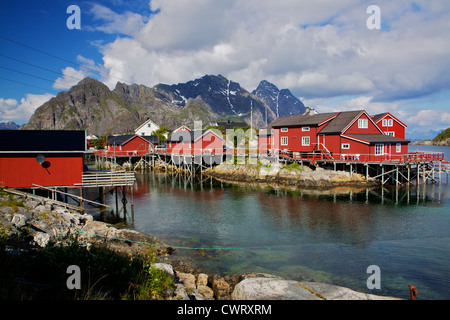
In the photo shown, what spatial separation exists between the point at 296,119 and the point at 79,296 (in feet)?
144

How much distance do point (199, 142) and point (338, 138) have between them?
2412 centimetres

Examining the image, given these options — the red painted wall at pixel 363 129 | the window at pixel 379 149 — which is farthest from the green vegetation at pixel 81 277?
the red painted wall at pixel 363 129

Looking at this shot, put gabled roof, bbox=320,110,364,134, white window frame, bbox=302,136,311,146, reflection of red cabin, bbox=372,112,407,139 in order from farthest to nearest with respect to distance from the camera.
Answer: reflection of red cabin, bbox=372,112,407,139 → white window frame, bbox=302,136,311,146 → gabled roof, bbox=320,110,364,134

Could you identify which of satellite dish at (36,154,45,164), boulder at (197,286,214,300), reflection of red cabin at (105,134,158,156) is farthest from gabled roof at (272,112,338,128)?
boulder at (197,286,214,300)

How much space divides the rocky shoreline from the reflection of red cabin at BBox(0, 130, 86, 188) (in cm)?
318

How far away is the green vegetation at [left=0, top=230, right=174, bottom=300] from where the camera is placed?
21.2ft

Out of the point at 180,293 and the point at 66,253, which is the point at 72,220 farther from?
the point at 180,293

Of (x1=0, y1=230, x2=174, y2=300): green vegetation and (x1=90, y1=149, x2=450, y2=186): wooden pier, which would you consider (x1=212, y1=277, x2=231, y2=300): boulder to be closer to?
(x1=0, y1=230, x2=174, y2=300): green vegetation

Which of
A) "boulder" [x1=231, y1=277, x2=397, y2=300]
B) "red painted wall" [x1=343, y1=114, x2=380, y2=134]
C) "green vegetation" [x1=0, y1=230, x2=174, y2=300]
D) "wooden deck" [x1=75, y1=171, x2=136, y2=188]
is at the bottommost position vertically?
"boulder" [x1=231, y1=277, x2=397, y2=300]

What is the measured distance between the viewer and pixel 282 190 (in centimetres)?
3391

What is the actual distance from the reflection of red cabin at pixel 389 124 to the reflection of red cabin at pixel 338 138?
11.3ft

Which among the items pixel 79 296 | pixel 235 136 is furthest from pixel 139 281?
pixel 235 136

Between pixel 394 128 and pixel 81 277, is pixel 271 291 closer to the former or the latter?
pixel 81 277

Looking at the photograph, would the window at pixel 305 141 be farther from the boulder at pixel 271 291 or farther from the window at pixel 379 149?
the boulder at pixel 271 291
